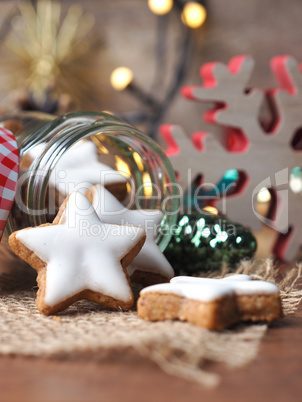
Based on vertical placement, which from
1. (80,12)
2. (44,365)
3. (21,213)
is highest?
(80,12)

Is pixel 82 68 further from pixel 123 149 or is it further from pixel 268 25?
pixel 123 149

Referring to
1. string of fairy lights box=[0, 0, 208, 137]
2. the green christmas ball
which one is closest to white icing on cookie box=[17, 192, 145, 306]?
the green christmas ball

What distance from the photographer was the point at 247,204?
0.87 metres

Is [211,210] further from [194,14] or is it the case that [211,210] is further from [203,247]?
[194,14]

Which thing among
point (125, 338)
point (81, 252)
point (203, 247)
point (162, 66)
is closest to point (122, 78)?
point (162, 66)

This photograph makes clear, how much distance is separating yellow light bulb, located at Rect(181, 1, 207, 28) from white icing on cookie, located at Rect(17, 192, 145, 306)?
798mm

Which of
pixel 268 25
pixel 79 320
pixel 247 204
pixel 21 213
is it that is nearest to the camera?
pixel 79 320

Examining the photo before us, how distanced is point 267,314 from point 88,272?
0.19m

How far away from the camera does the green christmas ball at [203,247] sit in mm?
703

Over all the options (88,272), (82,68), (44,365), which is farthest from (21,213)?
(82,68)

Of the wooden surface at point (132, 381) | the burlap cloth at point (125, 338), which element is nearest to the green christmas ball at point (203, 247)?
the burlap cloth at point (125, 338)

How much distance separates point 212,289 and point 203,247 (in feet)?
0.86

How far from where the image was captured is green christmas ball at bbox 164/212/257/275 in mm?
703

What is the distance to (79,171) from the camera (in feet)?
2.18
